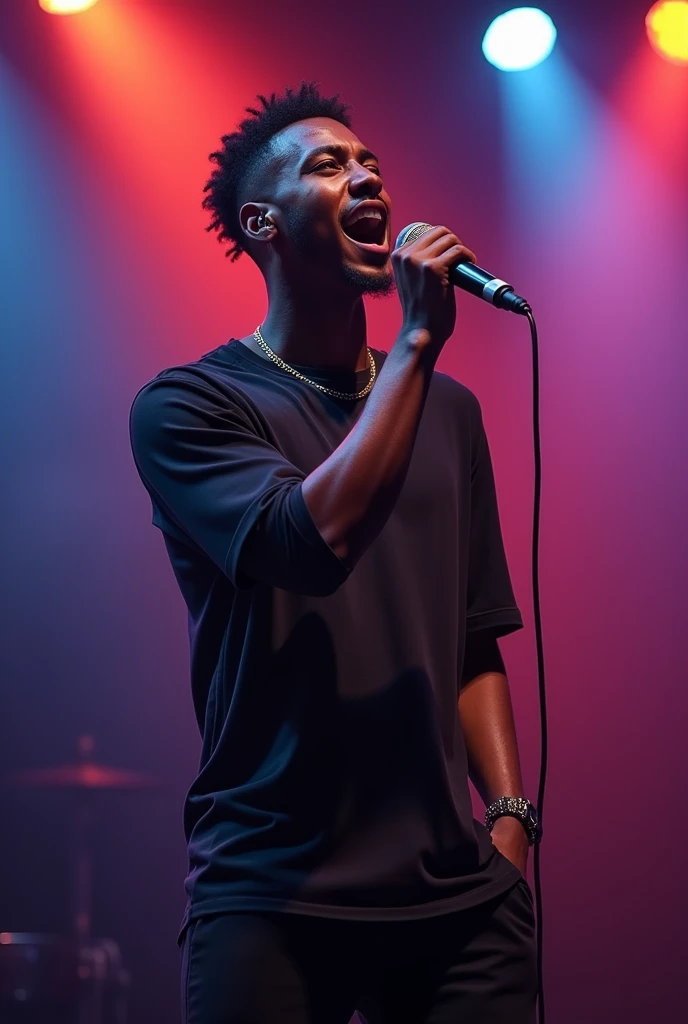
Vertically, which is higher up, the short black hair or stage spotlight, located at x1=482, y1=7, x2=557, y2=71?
stage spotlight, located at x1=482, y1=7, x2=557, y2=71

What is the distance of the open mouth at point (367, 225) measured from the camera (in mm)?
1777

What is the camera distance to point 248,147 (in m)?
2.09

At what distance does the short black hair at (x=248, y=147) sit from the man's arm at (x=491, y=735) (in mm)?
854

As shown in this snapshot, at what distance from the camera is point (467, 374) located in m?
2.94

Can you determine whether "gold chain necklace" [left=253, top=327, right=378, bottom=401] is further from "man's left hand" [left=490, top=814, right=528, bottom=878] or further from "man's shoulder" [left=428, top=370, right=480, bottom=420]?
"man's left hand" [left=490, top=814, right=528, bottom=878]

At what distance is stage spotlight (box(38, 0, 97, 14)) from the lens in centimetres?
296

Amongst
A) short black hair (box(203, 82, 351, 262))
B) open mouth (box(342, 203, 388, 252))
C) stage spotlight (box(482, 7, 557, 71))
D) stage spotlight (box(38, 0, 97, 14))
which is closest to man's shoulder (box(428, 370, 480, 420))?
open mouth (box(342, 203, 388, 252))

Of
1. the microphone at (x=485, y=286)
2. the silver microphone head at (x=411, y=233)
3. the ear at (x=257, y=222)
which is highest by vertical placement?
the ear at (x=257, y=222)

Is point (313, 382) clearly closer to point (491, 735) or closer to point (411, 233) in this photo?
point (411, 233)

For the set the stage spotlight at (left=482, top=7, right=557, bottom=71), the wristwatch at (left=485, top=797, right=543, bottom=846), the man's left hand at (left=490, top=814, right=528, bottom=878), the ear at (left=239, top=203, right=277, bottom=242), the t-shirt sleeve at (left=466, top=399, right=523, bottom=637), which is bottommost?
the man's left hand at (left=490, top=814, right=528, bottom=878)

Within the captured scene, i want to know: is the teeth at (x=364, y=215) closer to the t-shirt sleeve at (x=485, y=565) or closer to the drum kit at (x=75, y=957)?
the t-shirt sleeve at (x=485, y=565)

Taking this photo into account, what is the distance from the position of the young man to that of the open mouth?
0.26 m

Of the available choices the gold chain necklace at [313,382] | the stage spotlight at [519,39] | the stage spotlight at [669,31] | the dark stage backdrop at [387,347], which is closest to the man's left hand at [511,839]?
the gold chain necklace at [313,382]

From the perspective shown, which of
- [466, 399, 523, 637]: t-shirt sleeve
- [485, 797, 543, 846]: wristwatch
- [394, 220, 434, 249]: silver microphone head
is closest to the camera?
[394, 220, 434, 249]: silver microphone head
